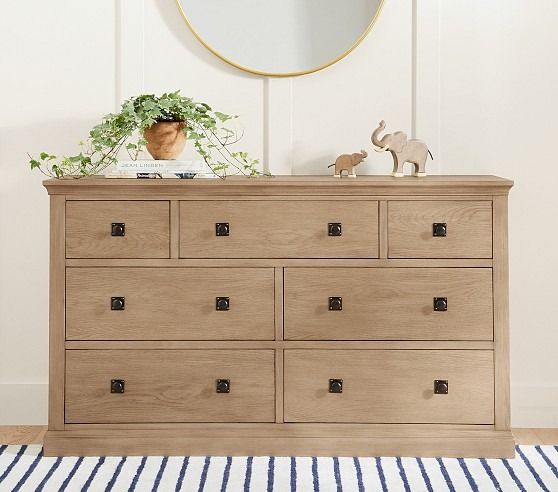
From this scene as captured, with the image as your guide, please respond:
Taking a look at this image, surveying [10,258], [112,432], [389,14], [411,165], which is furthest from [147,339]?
[389,14]

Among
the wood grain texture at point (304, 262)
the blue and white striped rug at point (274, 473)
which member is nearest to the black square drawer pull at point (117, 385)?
the blue and white striped rug at point (274, 473)

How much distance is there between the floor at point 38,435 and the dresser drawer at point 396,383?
0.39 metres

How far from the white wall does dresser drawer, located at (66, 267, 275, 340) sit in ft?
2.06

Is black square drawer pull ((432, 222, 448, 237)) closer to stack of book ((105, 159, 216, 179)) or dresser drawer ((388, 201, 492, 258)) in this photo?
dresser drawer ((388, 201, 492, 258))

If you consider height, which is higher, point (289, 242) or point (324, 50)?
point (324, 50)

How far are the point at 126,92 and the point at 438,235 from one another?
1.29m

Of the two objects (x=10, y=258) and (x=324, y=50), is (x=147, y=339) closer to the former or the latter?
(x=10, y=258)

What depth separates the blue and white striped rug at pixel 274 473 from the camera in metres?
2.64

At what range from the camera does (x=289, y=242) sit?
2.87 m

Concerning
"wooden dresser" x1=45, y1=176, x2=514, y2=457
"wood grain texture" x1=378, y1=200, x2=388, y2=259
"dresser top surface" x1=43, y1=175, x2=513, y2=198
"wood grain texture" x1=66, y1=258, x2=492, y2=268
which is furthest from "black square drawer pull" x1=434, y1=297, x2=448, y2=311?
"dresser top surface" x1=43, y1=175, x2=513, y2=198

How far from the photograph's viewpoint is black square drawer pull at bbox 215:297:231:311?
286 centimetres

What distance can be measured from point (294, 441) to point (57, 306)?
89 centimetres

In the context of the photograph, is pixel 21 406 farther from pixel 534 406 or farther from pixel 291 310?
pixel 534 406

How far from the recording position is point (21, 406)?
336cm
